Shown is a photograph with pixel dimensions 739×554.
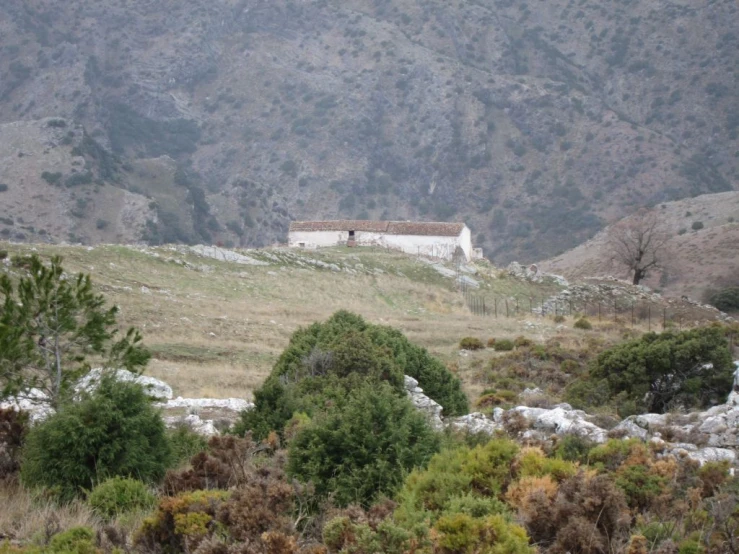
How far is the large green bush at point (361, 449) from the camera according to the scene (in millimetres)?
9109

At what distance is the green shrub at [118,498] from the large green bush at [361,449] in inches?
63.0

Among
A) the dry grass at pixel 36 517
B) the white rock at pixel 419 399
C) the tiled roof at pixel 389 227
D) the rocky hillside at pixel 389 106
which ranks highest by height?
the rocky hillside at pixel 389 106

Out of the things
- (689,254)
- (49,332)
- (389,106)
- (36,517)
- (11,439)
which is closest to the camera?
(36,517)

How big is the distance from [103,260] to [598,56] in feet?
399

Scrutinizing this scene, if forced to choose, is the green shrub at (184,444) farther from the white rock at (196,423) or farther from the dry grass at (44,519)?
the dry grass at (44,519)

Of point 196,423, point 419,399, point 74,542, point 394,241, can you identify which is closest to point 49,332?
point 196,423

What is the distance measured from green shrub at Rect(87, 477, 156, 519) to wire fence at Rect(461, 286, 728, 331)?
117 ft

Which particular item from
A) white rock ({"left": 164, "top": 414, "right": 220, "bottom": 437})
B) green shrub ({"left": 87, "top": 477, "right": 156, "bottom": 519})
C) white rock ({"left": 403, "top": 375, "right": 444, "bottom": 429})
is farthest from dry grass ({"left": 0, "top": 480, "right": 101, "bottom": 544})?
white rock ({"left": 403, "top": 375, "right": 444, "bottom": 429})

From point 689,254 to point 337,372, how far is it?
6545 centimetres

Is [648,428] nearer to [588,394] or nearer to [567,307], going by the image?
[588,394]

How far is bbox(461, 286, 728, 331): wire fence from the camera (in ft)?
150

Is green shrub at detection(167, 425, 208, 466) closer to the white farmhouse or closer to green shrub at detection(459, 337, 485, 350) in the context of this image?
green shrub at detection(459, 337, 485, 350)

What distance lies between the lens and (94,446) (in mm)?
9938

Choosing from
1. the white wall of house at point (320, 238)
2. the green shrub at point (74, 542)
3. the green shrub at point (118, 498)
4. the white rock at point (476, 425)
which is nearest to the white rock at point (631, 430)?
the white rock at point (476, 425)
